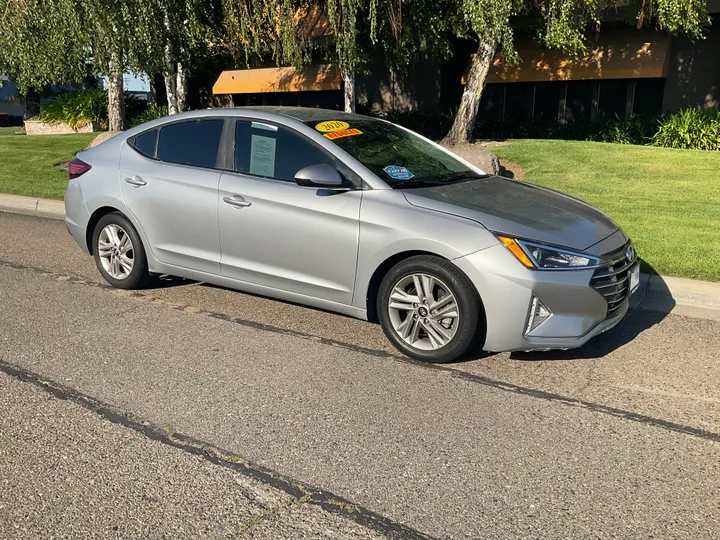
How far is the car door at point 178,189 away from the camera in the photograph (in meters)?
5.68

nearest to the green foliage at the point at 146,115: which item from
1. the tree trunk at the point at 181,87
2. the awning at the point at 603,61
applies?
the tree trunk at the point at 181,87

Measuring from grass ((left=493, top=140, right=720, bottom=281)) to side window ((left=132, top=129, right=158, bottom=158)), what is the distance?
Answer: 4749mm

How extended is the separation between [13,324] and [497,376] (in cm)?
377

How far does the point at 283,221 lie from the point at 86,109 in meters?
24.1

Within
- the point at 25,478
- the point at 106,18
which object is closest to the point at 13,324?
the point at 25,478

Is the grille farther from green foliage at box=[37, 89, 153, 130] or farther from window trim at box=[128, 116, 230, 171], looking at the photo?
green foliage at box=[37, 89, 153, 130]

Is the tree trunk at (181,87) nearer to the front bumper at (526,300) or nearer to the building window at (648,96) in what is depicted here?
the building window at (648,96)

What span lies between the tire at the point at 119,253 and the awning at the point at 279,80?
18459mm

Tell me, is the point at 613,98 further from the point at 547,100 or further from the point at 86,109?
the point at 86,109

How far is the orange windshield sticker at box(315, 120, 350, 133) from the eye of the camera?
5.43 metres

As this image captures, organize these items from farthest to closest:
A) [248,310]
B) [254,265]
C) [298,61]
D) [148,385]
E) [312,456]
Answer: [298,61], [248,310], [254,265], [148,385], [312,456]

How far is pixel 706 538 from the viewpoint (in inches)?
111

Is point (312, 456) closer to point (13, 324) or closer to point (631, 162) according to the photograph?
point (13, 324)

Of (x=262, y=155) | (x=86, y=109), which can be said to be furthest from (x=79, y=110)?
(x=262, y=155)
